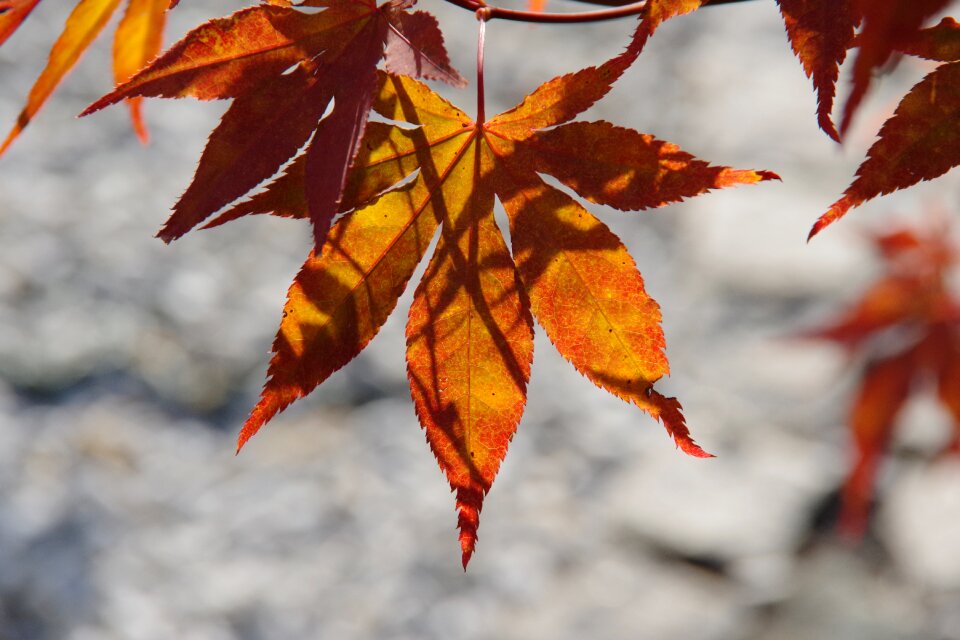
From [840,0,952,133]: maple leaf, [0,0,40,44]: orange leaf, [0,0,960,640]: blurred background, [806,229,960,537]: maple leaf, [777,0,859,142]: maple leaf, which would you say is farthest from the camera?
[0,0,960,640]: blurred background

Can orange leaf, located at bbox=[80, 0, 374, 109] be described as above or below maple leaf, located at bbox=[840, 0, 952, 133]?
below

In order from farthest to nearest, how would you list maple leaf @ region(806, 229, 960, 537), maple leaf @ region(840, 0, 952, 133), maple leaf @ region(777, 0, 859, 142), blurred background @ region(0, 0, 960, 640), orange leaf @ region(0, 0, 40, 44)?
blurred background @ region(0, 0, 960, 640)
maple leaf @ region(806, 229, 960, 537)
orange leaf @ region(0, 0, 40, 44)
maple leaf @ region(777, 0, 859, 142)
maple leaf @ region(840, 0, 952, 133)

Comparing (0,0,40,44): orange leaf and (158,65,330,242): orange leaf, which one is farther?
(0,0,40,44): orange leaf

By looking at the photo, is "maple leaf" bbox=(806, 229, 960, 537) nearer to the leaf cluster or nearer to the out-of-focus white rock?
the out-of-focus white rock

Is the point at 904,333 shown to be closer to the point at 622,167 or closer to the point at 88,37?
the point at 622,167

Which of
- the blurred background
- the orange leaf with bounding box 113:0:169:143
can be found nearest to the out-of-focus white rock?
the blurred background

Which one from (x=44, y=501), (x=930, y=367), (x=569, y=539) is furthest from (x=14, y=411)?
(x=930, y=367)

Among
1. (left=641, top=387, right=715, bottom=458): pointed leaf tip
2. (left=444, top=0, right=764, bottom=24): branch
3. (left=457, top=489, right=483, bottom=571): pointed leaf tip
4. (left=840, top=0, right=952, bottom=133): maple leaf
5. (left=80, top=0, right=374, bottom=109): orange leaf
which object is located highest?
(left=840, top=0, right=952, bottom=133): maple leaf

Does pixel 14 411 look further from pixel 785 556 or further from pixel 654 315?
pixel 654 315

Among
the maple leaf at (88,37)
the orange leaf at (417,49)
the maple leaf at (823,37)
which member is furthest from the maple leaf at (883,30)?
the maple leaf at (88,37)
